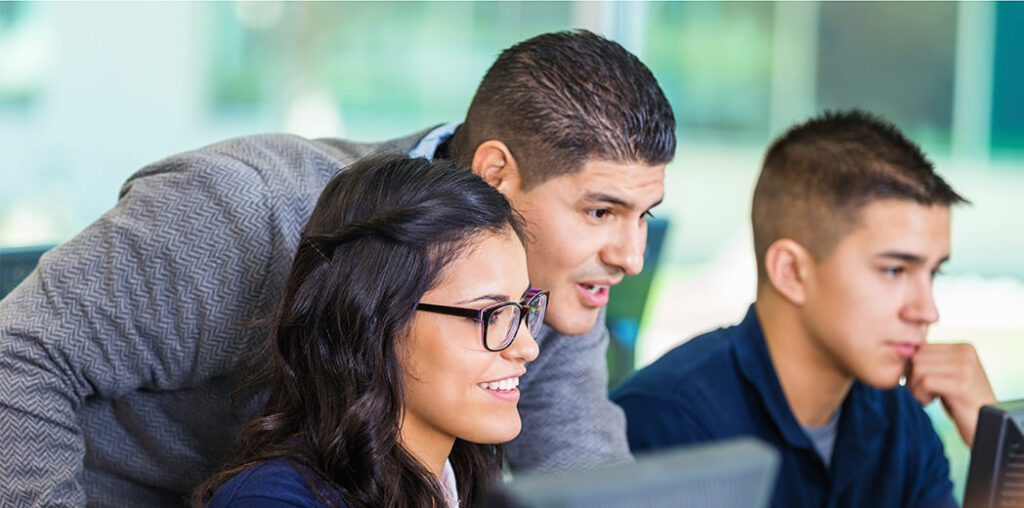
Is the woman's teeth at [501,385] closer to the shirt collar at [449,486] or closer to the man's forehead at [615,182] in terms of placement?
the shirt collar at [449,486]

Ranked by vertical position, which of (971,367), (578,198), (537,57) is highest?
(537,57)

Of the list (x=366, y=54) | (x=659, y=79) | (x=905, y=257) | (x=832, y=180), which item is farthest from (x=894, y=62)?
(x=905, y=257)

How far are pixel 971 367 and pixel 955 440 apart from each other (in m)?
2.32

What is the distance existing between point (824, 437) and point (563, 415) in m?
0.55

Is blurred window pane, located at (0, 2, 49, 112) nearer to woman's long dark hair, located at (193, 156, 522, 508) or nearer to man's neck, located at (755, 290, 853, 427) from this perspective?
man's neck, located at (755, 290, 853, 427)

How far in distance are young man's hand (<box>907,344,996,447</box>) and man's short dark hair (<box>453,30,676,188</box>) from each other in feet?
2.08

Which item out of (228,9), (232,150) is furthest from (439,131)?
(228,9)

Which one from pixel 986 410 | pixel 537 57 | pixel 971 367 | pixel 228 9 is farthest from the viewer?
pixel 228 9

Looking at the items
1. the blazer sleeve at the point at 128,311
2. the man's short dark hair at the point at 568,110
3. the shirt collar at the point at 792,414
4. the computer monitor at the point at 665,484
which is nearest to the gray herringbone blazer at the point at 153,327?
the blazer sleeve at the point at 128,311

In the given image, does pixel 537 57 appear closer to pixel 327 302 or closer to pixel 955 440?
pixel 327 302

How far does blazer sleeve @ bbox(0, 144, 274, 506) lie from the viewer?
1322 mm

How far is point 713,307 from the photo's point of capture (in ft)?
14.3

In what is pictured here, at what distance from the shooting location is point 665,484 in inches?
18.5

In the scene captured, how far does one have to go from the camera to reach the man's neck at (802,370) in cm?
201
